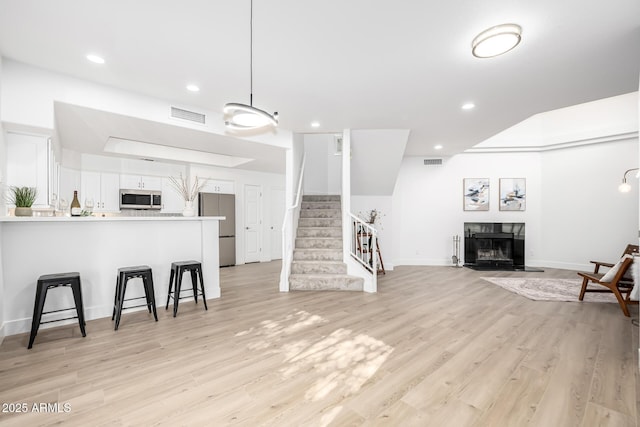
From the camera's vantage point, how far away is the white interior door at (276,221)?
8.36m

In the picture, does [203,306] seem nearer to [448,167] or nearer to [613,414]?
[613,414]

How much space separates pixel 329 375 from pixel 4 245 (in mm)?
3607

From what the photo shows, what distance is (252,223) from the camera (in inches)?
311

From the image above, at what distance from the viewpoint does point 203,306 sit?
394cm

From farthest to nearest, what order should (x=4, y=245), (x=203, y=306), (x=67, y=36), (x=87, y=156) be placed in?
1. (x=87, y=156)
2. (x=203, y=306)
3. (x=4, y=245)
4. (x=67, y=36)

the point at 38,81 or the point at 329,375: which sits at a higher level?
the point at 38,81

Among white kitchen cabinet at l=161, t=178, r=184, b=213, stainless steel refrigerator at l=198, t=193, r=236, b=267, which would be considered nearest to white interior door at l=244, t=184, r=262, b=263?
stainless steel refrigerator at l=198, t=193, r=236, b=267

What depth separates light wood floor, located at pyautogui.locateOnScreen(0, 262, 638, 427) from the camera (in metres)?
1.78

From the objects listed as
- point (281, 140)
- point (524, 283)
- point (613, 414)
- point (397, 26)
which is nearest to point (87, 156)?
point (281, 140)

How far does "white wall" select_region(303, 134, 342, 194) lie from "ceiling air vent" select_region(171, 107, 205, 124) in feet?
13.6

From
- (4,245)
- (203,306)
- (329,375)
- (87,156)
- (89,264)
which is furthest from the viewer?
(87,156)

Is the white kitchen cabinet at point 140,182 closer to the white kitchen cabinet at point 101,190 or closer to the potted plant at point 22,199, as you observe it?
the white kitchen cabinet at point 101,190

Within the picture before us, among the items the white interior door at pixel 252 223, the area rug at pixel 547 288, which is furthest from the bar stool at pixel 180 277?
the area rug at pixel 547 288

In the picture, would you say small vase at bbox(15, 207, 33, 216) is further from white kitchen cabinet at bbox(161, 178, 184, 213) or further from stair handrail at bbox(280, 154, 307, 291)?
white kitchen cabinet at bbox(161, 178, 184, 213)
